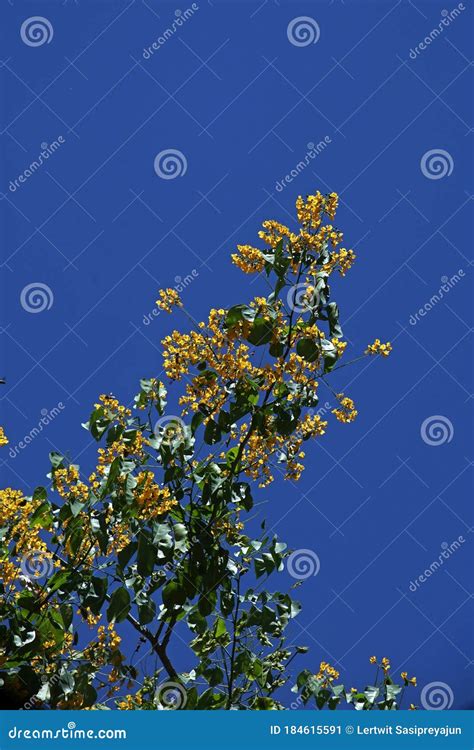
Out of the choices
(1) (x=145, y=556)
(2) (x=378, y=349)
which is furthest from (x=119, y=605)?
(2) (x=378, y=349)

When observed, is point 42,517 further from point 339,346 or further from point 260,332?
point 339,346

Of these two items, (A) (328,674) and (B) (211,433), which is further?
(A) (328,674)

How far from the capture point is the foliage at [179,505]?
2221 millimetres

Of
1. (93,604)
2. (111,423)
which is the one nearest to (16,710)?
(93,604)

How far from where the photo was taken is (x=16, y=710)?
231 cm

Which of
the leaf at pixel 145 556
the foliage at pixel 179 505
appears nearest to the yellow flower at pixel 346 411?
the foliage at pixel 179 505

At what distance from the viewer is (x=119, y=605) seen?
2174 millimetres

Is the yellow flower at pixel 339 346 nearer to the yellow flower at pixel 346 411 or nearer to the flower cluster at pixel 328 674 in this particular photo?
the yellow flower at pixel 346 411

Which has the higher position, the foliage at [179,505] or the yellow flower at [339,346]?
the yellow flower at [339,346]

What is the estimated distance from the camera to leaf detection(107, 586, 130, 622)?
7.09 feet

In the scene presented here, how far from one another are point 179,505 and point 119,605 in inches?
11.3

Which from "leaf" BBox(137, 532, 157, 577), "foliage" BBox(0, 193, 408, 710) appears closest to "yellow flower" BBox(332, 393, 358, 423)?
"foliage" BBox(0, 193, 408, 710)

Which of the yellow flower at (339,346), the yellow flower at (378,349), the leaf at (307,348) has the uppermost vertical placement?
Result: the yellow flower at (378,349)
